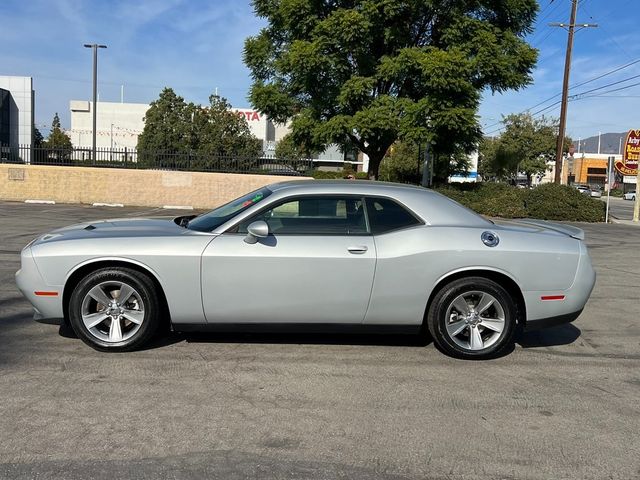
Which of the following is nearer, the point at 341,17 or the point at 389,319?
the point at 389,319

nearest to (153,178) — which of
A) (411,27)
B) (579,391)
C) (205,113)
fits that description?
(411,27)

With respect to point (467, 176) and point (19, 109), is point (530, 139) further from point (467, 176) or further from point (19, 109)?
point (19, 109)

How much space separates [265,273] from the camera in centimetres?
483

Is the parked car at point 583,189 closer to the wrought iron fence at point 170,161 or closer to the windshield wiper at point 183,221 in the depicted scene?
the wrought iron fence at point 170,161

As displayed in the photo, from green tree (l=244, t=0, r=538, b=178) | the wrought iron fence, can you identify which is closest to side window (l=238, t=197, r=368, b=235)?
green tree (l=244, t=0, r=538, b=178)

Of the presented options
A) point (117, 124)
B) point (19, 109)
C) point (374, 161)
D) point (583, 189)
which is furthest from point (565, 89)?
point (117, 124)

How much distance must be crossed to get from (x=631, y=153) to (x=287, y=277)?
27.1 m

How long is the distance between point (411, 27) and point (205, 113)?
3286 centimetres

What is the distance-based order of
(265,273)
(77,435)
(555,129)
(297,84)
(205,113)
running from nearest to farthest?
1. (77,435)
2. (265,273)
3. (297,84)
4. (205,113)
5. (555,129)

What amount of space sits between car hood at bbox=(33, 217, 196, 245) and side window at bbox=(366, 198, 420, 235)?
1.62 m

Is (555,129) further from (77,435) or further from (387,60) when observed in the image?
(77,435)

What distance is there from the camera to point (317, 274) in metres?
4.85

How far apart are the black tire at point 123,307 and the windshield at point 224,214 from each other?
69 cm

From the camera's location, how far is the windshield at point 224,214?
512 cm
